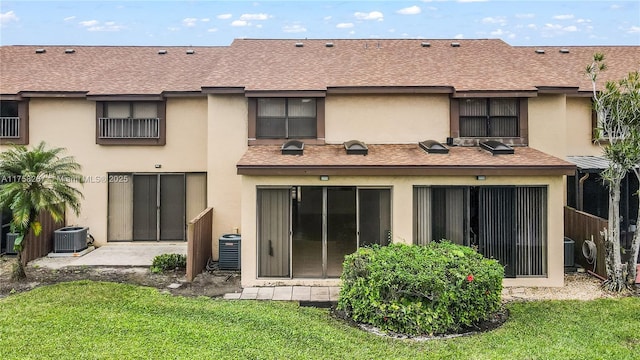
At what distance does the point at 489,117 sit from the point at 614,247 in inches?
202

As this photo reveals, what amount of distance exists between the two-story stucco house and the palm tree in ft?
13.1

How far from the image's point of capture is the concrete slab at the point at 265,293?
10.1 m

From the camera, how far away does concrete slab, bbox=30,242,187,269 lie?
12891mm

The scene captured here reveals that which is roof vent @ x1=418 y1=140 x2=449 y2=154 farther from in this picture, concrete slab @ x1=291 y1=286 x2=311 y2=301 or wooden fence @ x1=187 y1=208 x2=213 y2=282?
wooden fence @ x1=187 y1=208 x2=213 y2=282

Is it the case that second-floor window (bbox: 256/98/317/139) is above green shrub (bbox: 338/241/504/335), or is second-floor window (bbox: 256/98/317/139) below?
above

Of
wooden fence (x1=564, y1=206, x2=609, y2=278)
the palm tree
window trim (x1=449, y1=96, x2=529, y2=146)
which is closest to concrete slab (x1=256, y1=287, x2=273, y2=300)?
the palm tree

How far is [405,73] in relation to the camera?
14.8 metres

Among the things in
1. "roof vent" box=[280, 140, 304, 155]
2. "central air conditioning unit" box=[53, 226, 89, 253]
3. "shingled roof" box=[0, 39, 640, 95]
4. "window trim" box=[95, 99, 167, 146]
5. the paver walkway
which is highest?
"shingled roof" box=[0, 39, 640, 95]

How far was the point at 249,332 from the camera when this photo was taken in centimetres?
766

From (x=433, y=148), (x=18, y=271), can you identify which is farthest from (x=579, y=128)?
(x=18, y=271)

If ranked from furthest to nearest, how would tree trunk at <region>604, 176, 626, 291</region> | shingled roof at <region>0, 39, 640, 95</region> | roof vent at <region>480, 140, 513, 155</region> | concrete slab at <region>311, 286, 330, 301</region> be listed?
shingled roof at <region>0, 39, 640, 95</region> → roof vent at <region>480, 140, 513, 155</region> → tree trunk at <region>604, 176, 626, 291</region> → concrete slab at <region>311, 286, 330, 301</region>

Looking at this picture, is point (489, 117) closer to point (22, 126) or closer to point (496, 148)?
point (496, 148)

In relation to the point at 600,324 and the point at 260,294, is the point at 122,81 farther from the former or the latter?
the point at 600,324

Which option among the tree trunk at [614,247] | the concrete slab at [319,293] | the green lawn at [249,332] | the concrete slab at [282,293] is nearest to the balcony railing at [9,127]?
the green lawn at [249,332]
